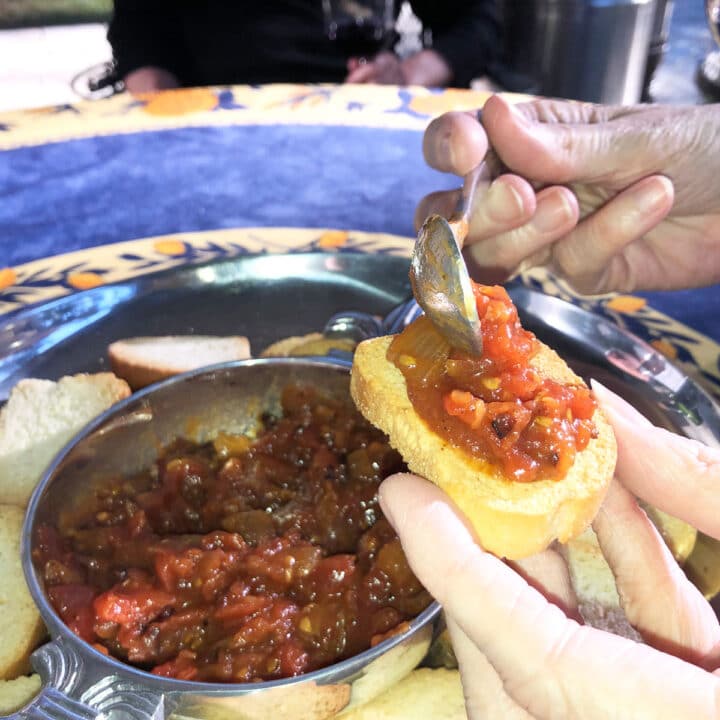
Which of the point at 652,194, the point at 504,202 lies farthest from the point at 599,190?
the point at 504,202

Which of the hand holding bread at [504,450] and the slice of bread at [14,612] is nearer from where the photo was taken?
the hand holding bread at [504,450]

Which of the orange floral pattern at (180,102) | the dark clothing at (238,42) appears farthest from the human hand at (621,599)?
the dark clothing at (238,42)

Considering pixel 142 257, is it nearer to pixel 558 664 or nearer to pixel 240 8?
pixel 558 664

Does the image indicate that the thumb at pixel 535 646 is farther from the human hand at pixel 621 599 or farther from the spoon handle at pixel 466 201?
the spoon handle at pixel 466 201

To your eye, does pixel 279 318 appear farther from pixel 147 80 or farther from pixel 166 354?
pixel 147 80

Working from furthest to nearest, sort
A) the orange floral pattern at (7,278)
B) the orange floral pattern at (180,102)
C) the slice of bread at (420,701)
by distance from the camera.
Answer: the orange floral pattern at (180,102) < the orange floral pattern at (7,278) < the slice of bread at (420,701)

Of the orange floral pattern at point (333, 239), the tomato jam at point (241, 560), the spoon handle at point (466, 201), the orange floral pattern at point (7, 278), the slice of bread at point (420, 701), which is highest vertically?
the spoon handle at point (466, 201)
